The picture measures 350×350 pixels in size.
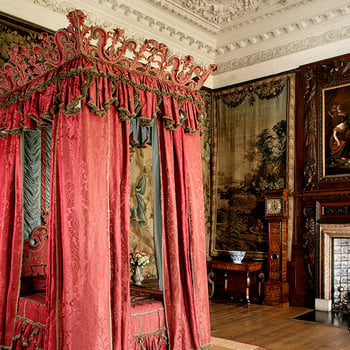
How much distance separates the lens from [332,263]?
7.59 metres

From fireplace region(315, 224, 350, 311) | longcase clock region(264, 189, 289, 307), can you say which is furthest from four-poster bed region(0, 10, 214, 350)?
fireplace region(315, 224, 350, 311)

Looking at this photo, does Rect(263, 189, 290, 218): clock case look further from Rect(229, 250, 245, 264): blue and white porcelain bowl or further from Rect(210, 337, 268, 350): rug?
Rect(210, 337, 268, 350): rug

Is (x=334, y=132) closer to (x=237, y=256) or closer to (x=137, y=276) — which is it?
(x=237, y=256)

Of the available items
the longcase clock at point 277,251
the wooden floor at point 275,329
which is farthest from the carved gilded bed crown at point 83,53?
the longcase clock at point 277,251

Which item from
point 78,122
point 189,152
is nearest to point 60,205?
point 78,122

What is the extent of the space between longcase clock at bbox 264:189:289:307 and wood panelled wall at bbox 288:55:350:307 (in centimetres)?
21

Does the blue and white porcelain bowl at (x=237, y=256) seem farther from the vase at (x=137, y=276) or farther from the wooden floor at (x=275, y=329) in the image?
the vase at (x=137, y=276)

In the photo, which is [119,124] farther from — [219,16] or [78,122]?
[219,16]

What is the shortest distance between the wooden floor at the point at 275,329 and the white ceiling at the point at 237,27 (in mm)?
4467

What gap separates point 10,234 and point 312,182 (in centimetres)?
526

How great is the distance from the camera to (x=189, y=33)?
28.2ft

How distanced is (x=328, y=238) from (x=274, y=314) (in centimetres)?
160

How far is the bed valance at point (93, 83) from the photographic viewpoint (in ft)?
12.0

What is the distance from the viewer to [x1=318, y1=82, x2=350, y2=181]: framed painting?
7.59m
